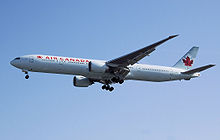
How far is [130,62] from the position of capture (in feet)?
144

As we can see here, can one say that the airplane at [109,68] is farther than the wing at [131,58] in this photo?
Yes

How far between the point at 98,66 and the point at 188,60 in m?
16.9

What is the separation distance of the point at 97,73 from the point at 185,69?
1468 centimetres

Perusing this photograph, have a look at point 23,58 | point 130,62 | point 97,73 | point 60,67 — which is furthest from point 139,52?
point 23,58

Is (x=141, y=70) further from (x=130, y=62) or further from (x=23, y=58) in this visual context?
(x=23, y=58)

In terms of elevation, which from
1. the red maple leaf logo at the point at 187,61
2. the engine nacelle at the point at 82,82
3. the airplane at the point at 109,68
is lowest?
the engine nacelle at the point at 82,82

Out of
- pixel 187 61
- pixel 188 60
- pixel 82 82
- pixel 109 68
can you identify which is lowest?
pixel 82 82

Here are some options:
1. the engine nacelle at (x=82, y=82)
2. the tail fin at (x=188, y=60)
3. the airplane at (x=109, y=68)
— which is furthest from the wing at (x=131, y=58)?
the tail fin at (x=188, y=60)

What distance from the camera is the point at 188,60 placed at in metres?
53.4

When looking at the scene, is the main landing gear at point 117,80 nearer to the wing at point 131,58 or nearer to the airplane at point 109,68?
the airplane at point 109,68

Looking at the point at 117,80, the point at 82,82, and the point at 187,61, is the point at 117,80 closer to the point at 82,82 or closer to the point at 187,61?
the point at 82,82

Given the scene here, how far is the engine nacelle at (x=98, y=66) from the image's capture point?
4250cm

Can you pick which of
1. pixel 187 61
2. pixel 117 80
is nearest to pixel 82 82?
pixel 117 80

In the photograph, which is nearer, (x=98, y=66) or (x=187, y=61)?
(x=98, y=66)
